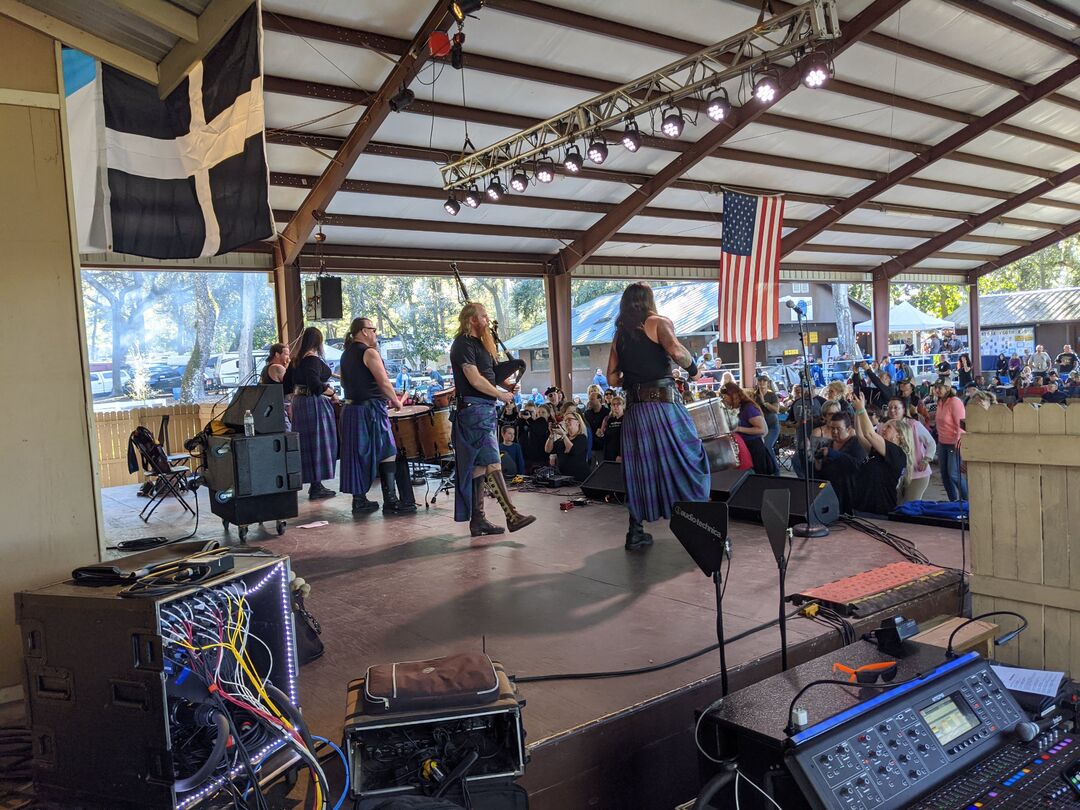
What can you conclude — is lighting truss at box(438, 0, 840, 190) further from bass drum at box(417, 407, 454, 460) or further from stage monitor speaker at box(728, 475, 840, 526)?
stage monitor speaker at box(728, 475, 840, 526)

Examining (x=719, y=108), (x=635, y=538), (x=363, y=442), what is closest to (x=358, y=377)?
(x=363, y=442)

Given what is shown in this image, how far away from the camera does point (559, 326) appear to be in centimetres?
1408

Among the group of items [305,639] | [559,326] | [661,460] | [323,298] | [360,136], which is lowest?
[305,639]

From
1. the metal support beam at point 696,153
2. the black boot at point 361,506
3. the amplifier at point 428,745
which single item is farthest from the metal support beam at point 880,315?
the amplifier at point 428,745

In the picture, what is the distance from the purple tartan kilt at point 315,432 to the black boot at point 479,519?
1986 millimetres

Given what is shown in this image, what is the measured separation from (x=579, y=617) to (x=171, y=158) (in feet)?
9.11

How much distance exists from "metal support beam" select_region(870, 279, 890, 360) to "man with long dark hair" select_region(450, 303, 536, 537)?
53.6ft

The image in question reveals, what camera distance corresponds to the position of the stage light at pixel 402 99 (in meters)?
→ 7.83

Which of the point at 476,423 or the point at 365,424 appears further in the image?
the point at 365,424

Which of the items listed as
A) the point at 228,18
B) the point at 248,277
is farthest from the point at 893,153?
the point at 248,277

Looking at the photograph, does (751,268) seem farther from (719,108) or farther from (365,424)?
(365,424)

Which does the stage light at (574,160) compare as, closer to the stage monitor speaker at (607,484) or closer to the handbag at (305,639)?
the stage monitor speaker at (607,484)

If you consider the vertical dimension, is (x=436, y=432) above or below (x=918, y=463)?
above

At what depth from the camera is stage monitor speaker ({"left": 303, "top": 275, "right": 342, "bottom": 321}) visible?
10.4m
